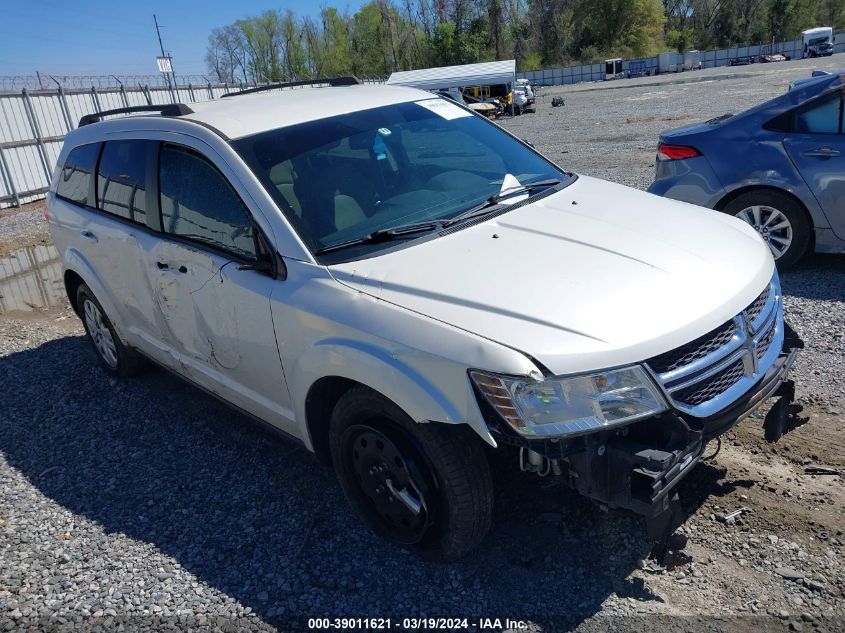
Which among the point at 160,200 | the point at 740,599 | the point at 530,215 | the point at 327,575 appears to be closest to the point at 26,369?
the point at 160,200

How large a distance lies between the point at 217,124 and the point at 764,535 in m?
3.28

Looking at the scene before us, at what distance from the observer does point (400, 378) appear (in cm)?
257

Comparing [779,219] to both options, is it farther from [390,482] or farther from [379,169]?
[390,482]

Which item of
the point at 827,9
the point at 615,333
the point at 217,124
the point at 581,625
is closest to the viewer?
the point at 615,333

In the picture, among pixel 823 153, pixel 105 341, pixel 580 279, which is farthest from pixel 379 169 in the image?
pixel 823 153

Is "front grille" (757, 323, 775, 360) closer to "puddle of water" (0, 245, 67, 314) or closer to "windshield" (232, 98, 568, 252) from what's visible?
"windshield" (232, 98, 568, 252)

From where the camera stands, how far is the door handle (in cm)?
549

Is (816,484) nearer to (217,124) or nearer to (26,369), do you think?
(217,124)

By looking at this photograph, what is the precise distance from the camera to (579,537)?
305 cm

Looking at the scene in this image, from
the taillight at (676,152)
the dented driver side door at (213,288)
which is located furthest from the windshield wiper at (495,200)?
the taillight at (676,152)

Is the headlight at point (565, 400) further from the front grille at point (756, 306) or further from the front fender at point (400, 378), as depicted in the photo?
the front grille at point (756, 306)

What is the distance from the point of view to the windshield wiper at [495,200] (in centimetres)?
329

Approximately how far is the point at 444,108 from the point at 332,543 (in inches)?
105

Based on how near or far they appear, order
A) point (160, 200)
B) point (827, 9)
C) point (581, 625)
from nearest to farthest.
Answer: point (581, 625) < point (160, 200) < point (827, 9)
